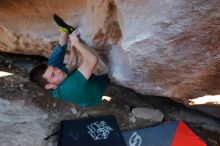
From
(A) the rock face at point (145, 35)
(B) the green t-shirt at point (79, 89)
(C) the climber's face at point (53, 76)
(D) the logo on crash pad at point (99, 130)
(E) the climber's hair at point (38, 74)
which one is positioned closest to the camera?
(A) the rock face at point (145, 35)

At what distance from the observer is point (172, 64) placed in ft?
6.57

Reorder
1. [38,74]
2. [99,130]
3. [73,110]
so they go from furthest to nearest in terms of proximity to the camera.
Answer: [73,110]
[99,130]
[38,74]

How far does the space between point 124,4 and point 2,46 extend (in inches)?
57.3

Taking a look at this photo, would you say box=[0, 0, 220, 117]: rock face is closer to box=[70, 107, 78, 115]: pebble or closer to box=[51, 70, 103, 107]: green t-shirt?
box=[51, 70, 103, 107]: green t-shirt

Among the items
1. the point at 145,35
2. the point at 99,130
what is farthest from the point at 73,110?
the point at 145,35

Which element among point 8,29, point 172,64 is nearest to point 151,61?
point 172,64

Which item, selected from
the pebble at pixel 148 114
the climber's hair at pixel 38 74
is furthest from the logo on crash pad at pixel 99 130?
the climber's hair at pixel 38 74

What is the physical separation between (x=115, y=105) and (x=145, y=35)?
1194 millimetres

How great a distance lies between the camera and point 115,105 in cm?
300

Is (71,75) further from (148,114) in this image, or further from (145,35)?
(148,114)

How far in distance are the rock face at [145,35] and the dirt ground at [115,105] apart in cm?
26

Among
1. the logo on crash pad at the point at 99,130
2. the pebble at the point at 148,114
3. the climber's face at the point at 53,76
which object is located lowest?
the logo on crash pad at the point at 99,130

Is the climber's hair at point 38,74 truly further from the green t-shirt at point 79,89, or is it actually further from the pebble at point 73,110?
the pebble at point 73,110

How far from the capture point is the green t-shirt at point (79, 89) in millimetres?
2236
